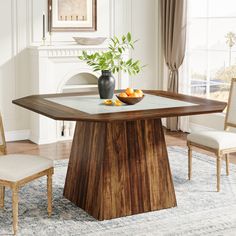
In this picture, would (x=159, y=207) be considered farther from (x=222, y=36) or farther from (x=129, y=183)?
(x=222, y=36)

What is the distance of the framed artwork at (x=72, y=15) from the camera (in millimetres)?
6438

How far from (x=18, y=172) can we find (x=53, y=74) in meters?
2.81

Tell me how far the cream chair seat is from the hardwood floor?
102 centimetres

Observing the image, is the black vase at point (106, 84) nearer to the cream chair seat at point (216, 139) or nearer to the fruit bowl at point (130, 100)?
the fruit bowl at point (130, 100)

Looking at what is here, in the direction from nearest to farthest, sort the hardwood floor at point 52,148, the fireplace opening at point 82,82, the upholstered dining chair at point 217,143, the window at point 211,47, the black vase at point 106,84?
the black vase at point 106,84
the upholstered dining chair at point 217,143
the hardwood floor at point 52,148
the window at point 211,47
the fireplace opening at point 82,82

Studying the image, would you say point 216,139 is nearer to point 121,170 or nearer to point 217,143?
point 217,143

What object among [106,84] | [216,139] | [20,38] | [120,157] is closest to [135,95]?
[106,84]

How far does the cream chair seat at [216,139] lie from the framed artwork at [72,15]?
2567mm

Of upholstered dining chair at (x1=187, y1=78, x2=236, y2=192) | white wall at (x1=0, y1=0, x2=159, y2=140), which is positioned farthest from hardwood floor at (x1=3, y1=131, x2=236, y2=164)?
upholstered dining chair at (x1=187, y1=78, x2=236, y2=192)

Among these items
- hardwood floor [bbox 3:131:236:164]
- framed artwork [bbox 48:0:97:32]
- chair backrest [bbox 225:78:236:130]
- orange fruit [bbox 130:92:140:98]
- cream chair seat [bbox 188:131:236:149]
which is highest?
framed artwork [bbox 48:0:97:32]

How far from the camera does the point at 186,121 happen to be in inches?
273

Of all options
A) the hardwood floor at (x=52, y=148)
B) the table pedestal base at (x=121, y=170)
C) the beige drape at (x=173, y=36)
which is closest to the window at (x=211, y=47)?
the beige drape at (x=173, y=36)

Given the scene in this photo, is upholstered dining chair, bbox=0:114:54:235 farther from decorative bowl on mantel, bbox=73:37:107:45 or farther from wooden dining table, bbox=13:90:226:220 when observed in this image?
decorative bowl on mantel, bbox=73:37:107:45

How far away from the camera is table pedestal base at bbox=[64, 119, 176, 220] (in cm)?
387
